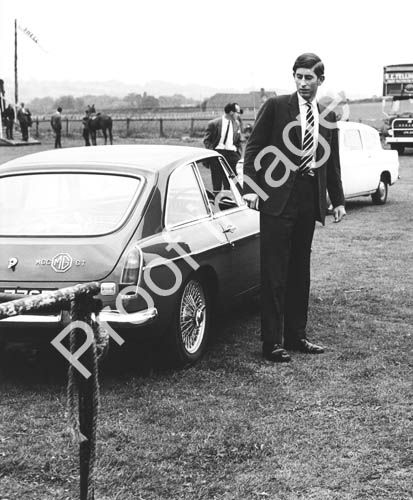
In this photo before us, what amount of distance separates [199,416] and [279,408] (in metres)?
0.51

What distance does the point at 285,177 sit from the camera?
611 centimetres

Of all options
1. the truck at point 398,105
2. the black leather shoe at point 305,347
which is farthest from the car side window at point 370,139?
the truck at point 398,105

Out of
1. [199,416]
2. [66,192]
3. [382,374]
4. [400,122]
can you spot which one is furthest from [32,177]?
[400,122]

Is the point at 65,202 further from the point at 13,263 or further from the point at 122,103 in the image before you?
the point at 122,103

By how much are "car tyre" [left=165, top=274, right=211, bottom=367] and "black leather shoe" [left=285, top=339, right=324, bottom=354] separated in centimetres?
70

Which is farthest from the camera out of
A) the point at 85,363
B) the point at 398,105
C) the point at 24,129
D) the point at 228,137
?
the point at 24,129

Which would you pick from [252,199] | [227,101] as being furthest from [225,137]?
[227,101]

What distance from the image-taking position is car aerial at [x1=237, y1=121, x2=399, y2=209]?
1580 centimetres

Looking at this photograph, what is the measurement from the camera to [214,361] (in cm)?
623

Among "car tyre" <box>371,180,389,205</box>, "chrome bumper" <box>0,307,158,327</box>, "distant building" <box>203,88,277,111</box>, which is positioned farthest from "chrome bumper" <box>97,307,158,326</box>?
"distant building" <box>203,88,277,111</box>

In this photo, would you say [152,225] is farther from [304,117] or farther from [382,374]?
[382,374]

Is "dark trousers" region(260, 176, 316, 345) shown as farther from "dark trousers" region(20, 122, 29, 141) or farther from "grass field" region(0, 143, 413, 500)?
"dark trousers" region(20, 122, 29, 141)

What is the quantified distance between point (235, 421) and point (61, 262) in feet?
4.89

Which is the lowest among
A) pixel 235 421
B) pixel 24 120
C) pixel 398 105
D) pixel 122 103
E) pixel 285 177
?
pixel 235 421
